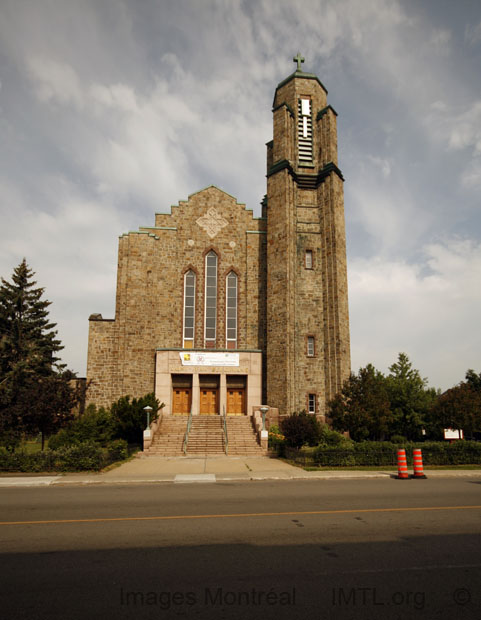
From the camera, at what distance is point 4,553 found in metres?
6.54

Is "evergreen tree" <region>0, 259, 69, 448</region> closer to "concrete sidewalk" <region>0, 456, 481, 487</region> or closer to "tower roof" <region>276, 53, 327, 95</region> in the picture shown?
"concrete sidewalk" <region>0, 456, 481, 487</region>

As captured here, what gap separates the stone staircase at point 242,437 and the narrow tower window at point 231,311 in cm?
647

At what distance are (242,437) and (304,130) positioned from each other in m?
25.5

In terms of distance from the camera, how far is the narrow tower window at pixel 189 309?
114ft

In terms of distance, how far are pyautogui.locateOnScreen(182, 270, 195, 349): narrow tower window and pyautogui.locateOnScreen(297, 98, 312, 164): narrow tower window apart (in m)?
13.4

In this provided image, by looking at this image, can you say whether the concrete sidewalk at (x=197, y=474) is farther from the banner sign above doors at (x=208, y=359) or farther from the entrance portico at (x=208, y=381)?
the banner sign above doors at (x=208, y=359)

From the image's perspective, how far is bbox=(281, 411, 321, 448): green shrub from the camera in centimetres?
2502

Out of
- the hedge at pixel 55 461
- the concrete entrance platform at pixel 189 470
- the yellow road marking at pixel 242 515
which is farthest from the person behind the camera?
the hedge at pixel 55 461

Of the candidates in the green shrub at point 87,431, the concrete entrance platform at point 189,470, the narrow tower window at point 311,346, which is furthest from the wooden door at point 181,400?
the narrow tower window at point 311,346

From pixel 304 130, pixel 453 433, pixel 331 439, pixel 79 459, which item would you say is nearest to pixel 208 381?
pixel 331 439

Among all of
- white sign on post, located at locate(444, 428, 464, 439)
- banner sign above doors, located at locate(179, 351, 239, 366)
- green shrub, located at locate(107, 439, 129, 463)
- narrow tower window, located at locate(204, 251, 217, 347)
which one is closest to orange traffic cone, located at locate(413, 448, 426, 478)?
green shrub, located at locate(107, 439, 129, 463)

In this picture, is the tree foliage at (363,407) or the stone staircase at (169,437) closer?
the stone staircase at (169,437)

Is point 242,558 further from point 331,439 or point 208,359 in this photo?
point 208,359

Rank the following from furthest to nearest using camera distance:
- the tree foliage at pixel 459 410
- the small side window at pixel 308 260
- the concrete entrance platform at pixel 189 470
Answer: the small side window at pixel 308 260 → the tree foliage at pixel 459 410 → the concrete entrance platform at pixel 189 470
